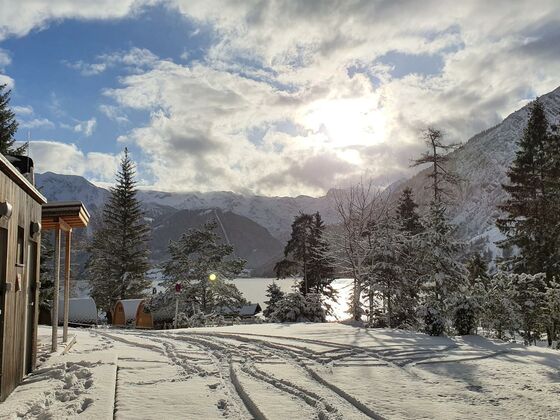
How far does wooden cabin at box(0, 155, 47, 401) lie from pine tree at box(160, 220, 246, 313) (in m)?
24.5

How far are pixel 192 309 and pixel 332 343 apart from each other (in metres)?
23.1

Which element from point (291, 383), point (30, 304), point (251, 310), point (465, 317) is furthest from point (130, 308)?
point (291, 383)

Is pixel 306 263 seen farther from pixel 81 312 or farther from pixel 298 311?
pixel 81 312

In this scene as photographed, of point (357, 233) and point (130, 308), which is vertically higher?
point (357, 233)

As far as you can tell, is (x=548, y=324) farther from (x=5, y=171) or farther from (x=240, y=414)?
(x=5, y=171)

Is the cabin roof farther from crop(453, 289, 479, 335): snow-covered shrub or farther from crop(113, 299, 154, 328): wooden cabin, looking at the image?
crop(453, 289, 479, 335): snow-covered shrub

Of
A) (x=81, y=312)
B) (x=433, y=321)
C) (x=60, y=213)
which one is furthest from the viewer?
(x=81, y=312)

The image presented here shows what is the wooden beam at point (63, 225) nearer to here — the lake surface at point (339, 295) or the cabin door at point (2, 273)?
the cabin door at point (2, 273)

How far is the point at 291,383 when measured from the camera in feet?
21.7

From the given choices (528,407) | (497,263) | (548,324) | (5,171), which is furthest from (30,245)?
(497,263)

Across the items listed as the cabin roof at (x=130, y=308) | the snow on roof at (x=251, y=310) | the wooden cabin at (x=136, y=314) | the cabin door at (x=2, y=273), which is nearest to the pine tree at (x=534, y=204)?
the cabin door at (x=2, y=273)

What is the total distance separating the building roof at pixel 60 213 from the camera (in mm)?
9234

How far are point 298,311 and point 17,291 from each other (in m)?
18.6

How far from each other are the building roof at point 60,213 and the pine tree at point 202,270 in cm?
2233
